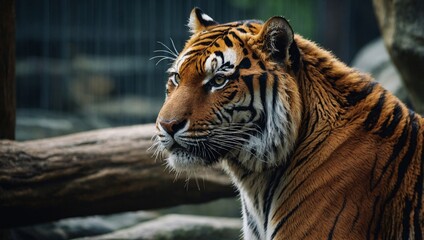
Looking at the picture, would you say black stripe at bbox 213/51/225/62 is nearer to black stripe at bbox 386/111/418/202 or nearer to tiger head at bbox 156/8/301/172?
tiger head at bbox 156/8/301/172

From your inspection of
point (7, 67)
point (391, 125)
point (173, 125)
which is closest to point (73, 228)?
point (7, 67)

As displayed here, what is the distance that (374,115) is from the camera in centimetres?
309

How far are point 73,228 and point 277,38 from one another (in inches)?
104

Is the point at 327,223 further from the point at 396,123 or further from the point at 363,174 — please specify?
the point at 396,123

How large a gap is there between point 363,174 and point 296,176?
0.97 ft

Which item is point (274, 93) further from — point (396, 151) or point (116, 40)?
point (116, 40)

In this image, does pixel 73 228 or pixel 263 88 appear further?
pixel 73 228

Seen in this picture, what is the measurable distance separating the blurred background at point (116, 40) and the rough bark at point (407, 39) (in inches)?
167

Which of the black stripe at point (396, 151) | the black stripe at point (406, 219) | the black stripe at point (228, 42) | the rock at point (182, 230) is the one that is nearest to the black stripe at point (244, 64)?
the black stripe at point (228, 42)

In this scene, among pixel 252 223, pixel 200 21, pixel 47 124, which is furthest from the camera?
pixel 47 124

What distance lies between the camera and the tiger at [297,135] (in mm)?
2938

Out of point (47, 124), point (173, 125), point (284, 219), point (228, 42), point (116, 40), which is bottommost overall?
point (47, 124)

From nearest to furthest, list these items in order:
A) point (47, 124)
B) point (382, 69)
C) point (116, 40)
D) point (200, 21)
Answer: point (200, 21), point (382, 69), point (47, 124), point (116, 40)

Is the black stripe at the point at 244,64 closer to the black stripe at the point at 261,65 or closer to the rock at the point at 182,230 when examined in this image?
the black stripe at the point at 261,65
